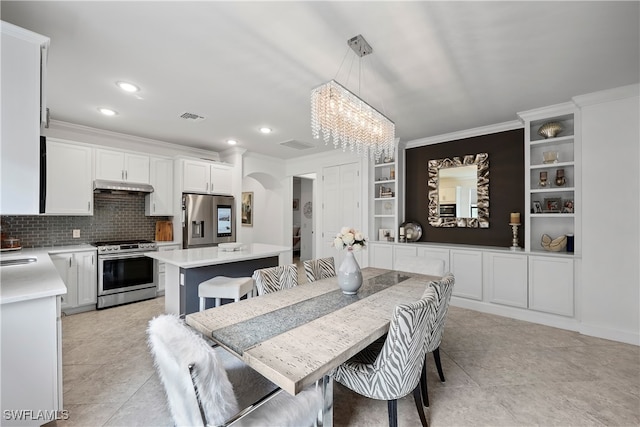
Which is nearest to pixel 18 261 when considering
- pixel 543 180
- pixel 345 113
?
pixel 345 113

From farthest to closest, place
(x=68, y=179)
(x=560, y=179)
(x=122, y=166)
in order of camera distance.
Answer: (x=122, y=166), (x=68, y=179), (x=560, y=179)

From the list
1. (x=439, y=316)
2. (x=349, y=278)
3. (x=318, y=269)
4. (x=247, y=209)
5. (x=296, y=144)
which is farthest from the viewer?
(x=247, y=209)

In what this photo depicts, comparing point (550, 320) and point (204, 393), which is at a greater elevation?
point (204, 393)

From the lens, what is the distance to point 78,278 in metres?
3.58

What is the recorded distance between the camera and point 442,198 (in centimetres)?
449

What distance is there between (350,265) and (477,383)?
4.50 ft

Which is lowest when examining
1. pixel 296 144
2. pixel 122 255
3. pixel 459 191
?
pixel 122 255

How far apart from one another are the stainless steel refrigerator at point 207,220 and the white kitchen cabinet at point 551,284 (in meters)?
4.52

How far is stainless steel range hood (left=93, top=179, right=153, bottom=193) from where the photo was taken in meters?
3.88

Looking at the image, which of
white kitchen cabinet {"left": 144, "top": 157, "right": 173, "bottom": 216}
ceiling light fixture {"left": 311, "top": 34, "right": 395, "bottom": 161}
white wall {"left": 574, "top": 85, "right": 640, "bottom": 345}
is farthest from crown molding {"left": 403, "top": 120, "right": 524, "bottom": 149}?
white kitchen cabinet {"left": 144, "top": 157, "right": 173, "bottom": 216}

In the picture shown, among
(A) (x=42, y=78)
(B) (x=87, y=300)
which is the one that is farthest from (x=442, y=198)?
(B) (x=87, y=300)

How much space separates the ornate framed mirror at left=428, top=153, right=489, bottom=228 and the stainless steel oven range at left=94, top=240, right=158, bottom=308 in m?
4.43

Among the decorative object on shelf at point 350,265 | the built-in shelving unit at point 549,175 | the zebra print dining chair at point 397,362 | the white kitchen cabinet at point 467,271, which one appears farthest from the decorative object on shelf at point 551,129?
the zebra print dining chair at point 397,362

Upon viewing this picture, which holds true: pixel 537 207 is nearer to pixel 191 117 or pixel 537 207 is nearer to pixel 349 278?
pixel 349 278
